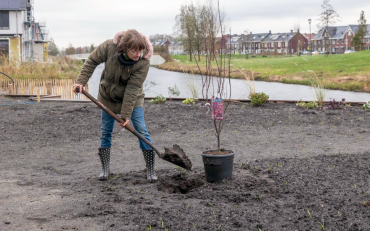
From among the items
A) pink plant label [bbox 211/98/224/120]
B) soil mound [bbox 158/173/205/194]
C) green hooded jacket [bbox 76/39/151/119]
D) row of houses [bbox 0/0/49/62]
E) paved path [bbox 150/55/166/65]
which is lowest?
soil mound [bbox 158/173/205/194]

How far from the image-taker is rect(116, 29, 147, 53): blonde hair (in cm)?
395

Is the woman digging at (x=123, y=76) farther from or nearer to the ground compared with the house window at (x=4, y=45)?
nearer to the ground

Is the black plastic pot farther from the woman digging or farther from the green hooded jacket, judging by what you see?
the green hooded jacket

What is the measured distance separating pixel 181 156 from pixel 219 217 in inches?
51.7

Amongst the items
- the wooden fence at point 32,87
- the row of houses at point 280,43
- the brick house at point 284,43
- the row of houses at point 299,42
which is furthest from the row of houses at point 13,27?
the brick house at point 284,43

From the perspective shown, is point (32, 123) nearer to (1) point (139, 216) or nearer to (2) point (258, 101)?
(2) point (258, 101)

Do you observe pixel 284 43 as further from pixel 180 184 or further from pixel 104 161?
pixel 180 184

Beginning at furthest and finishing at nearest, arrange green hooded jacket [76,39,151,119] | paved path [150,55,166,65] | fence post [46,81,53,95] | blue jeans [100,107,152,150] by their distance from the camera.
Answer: paved path [150,55,166,65]
fence post [46,81,53,95]
blue jeans [100,107,152,150]
green hooded jacket [76,39,151,119]

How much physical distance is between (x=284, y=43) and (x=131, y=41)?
11029 cm

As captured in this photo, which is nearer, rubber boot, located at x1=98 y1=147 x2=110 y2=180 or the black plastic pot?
the black plastic pot

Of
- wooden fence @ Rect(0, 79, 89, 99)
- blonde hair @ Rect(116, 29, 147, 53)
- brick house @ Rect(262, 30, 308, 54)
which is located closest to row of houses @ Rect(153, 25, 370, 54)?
brick house @ Rect(262, 30, 308, 54)

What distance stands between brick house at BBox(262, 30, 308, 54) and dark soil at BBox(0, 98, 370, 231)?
99630 mm

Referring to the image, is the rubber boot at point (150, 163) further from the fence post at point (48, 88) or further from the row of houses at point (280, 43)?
the row of houses at point (280, 43)

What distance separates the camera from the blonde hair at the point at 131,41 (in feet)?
13.0
